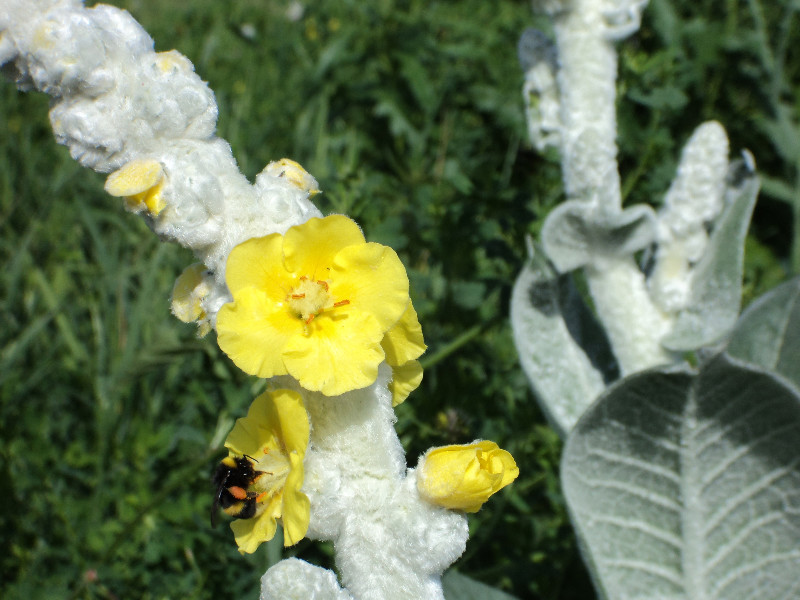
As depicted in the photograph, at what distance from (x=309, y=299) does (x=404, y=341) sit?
19 centimetres

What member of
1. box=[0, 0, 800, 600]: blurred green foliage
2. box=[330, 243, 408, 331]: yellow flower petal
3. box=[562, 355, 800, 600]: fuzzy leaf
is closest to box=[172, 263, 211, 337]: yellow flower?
box=[330, 243, 408, 331]: yellow flower petal

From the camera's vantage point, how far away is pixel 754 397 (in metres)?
1.45

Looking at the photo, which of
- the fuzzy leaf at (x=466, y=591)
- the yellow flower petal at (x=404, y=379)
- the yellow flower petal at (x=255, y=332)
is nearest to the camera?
the yellow flower petal at (x=255, y=332)

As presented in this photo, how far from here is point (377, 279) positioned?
44.2 inches

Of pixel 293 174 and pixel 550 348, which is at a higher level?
pixel 293 174

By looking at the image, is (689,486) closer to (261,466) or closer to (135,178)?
(261,466)

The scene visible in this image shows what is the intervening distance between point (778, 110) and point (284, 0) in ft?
11.5

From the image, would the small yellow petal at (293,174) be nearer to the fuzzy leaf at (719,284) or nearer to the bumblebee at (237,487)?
the bumblebee at (237,487)

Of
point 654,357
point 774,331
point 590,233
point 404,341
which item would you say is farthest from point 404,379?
point 774,331

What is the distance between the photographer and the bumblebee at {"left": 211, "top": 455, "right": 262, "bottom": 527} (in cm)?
Answer: 115

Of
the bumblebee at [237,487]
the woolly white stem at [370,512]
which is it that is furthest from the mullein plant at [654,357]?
the bumblebee at [237,487]

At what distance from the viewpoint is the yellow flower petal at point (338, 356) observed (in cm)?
107

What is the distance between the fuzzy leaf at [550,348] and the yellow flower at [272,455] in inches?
30.9

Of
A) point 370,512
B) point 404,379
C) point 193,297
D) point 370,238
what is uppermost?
point 193,297
